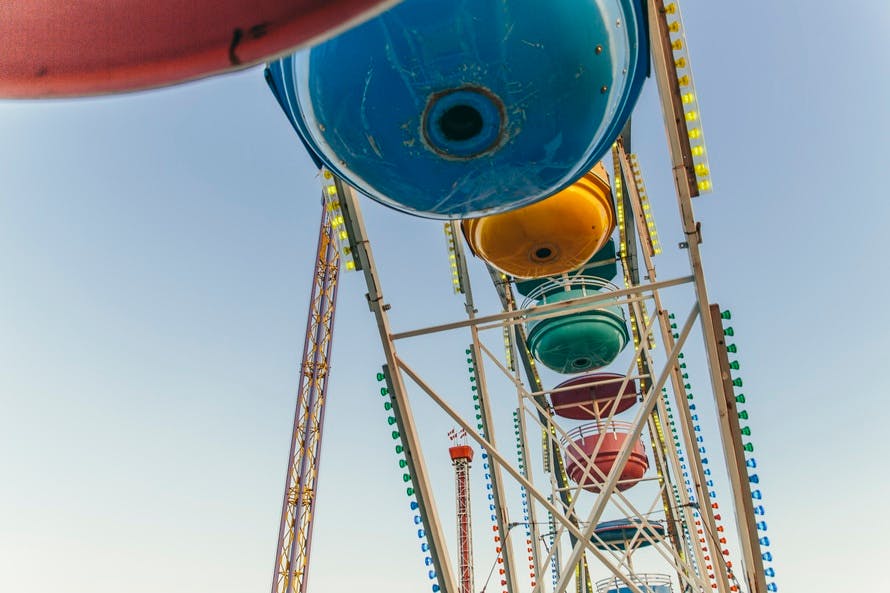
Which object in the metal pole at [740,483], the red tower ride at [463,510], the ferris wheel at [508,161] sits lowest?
the metal pole at [740,483]

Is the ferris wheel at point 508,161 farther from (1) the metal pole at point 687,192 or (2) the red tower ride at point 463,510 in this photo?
(2) the red tower ride at point 463,510

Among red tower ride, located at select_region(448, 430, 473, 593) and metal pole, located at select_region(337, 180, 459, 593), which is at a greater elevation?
red tower ride, located at select_region(448, 430, 473, 593)

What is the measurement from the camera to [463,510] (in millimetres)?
46312

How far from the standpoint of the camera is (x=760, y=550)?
16.1ft

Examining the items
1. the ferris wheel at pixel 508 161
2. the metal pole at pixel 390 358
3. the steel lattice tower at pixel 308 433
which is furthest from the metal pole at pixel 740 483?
the steel lattice tower at pixel 308 433

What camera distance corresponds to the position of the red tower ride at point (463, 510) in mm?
43375

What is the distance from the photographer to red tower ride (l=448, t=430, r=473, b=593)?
4338cm

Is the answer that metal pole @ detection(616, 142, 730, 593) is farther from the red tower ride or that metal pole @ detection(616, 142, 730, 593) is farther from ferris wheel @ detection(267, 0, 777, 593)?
the red tower ride

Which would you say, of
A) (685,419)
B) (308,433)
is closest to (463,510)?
(308,433)

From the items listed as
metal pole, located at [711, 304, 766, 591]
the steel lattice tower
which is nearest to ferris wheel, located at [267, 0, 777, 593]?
metal pole, located at [711, 304, 766, 591]

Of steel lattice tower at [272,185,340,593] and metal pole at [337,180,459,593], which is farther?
steel lattice tower at [272,185,340,593]

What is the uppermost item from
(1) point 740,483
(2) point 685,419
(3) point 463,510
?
(3) point 463,510

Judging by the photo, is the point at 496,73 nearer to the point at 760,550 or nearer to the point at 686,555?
the point at 760,550

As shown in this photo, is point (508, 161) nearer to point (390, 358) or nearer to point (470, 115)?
point (470, 115)
